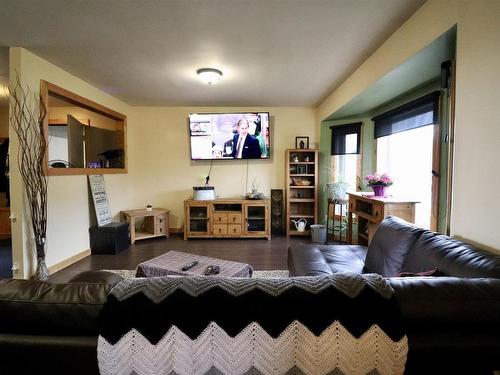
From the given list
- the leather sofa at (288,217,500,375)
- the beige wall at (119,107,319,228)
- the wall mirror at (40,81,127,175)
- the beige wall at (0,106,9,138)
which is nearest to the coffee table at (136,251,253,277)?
the leather sofa at (288,217,500,375)

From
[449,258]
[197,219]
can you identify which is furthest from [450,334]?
[197,219]

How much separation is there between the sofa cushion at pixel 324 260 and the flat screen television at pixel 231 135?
2.48 meters

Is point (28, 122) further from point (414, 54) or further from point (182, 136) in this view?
point (414, 54)

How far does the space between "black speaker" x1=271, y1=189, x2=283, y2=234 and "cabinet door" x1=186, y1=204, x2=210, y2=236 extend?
1.24 m

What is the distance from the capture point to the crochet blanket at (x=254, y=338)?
73cm

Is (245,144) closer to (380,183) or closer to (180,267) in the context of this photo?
(380,183)

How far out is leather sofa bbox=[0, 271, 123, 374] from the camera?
76 centimetres

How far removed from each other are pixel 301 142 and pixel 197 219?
7.84ft

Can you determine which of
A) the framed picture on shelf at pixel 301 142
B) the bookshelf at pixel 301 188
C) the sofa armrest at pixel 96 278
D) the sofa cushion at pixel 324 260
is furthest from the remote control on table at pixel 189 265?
the framed picture on shelf at pixel 301 142

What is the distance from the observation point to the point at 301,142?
4609 mm

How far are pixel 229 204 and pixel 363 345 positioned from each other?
12.6 feet

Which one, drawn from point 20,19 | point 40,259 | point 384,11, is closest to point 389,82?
point 384,11

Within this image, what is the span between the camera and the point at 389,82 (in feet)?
8.43

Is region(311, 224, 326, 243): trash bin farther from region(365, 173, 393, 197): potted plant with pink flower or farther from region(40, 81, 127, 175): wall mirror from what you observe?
region(40, 81, 127, 175): wall mirror
